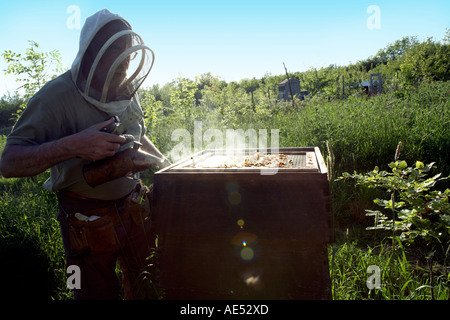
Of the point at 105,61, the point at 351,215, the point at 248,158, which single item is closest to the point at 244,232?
the point at 248,158

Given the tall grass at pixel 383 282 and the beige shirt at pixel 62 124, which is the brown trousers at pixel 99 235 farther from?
the tall grass at pixel 383 282

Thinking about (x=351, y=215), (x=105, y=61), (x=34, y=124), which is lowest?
(x=351, y=215)

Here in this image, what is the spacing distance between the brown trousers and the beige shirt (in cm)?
8

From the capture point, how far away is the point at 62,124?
67.4 inches

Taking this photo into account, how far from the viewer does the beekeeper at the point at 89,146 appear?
1531 mm

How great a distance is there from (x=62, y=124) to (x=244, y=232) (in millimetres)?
1238

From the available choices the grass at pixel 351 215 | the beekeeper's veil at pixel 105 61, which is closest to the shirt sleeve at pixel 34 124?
the beekeeper's veil at pixel 105 61

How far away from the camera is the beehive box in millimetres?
1371

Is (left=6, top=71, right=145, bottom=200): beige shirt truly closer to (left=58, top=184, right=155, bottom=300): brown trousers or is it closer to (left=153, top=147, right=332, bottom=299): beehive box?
(left=58, top=184, right=155, bottom=300): brown trousers

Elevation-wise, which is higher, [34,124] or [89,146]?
[34,124]

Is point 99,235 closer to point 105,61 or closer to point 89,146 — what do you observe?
point 89,146

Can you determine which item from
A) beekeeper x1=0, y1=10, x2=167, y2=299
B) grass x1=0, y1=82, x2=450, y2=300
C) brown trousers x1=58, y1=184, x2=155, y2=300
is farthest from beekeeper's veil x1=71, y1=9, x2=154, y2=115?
grass x1=0, y1=82, x2=450, y2=300
